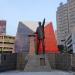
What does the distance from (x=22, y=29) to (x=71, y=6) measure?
207ft

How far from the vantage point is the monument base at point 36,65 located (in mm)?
29766

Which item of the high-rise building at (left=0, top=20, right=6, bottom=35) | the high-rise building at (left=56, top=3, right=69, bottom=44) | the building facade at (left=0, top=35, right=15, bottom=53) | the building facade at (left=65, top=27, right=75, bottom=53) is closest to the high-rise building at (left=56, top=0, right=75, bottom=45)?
the high-rise building at (left=56, top=3, right=69, bottom=44)

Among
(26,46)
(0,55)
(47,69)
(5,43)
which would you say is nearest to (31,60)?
(47,69)

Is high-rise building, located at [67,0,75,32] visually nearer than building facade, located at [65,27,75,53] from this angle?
No

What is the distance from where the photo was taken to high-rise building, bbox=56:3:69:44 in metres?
122

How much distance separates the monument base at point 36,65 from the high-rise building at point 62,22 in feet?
292

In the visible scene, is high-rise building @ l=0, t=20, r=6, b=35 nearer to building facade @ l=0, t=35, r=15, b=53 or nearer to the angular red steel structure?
building facade @ l=0, t=35, r=15, b=53

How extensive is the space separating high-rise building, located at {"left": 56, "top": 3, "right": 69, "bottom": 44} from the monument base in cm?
8892

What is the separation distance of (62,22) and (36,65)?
99.1 metres

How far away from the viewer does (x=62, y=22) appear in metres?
128

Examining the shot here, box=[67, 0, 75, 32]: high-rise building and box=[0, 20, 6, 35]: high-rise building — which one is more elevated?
box=[67, 0, 75, 32]: high-rise building

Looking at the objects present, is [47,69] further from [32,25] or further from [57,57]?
[32,25]

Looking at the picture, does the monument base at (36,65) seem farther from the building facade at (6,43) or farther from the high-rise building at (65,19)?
the high-rise building at (65,19)

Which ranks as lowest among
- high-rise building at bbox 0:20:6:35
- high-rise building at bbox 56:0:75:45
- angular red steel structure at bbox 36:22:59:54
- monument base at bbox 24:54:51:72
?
monument base at bbox 24:54:51:72
